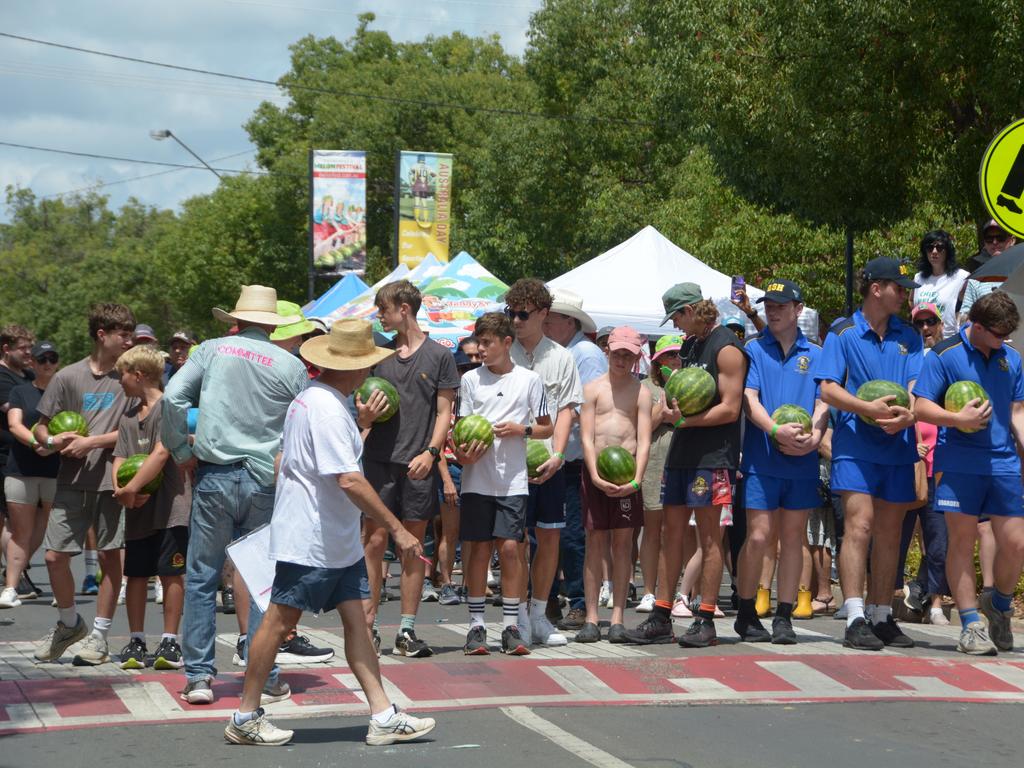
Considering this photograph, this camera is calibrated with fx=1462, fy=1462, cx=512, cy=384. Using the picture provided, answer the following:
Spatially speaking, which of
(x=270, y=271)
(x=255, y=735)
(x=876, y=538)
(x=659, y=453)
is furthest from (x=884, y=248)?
(x=270, y=271)

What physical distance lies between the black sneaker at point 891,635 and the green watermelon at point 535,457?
245 cm

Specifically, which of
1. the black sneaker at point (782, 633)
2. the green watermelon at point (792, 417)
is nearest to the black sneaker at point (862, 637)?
the black sneaker at point (782, 633)

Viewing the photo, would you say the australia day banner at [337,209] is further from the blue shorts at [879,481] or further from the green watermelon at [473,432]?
the blue shorts at [879,481]

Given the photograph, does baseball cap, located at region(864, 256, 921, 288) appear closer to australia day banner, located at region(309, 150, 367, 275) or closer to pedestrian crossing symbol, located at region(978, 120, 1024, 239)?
pedestrian crossing symbol, located at region(978, 120, 1024, 239)

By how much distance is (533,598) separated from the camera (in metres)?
9.61

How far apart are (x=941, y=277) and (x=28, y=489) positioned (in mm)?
8076

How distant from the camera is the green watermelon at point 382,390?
900 centimetres

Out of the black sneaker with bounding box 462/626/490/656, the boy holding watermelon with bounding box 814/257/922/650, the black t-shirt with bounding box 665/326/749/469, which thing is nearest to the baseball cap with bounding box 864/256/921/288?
the boy holding watermelon with bounding box 814/257/922/650

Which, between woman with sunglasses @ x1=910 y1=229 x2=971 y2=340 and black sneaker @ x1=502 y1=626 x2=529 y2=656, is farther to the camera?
woman with sunglasses @ x1=910 y1=229 x2=971 y2=340

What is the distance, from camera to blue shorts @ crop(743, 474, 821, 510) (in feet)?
31.0

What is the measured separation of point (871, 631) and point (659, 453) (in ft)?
9.88

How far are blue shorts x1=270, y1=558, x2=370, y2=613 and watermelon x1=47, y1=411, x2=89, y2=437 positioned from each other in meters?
3.47

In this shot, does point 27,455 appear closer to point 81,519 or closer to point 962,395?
point 81,519

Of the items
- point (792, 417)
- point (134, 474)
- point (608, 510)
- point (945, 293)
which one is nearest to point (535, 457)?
point (608, 510)
